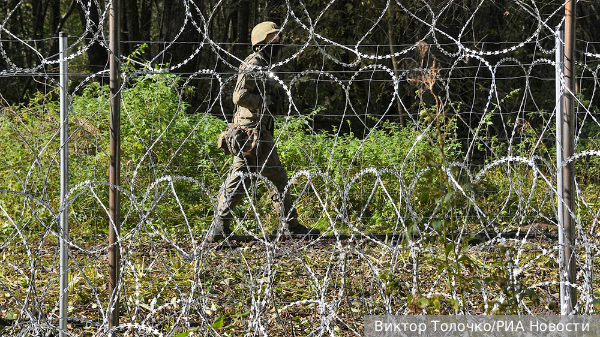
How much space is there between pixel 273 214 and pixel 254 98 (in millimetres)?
1825

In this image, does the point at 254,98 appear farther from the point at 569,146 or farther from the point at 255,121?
the point at 569,146

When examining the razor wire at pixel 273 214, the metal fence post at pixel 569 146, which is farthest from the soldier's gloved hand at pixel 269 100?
the metal fence post at pixel 569 146

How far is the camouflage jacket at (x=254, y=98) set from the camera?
4.71 m

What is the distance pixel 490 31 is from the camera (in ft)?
34.2

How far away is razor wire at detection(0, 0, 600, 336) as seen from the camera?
8.78 feet

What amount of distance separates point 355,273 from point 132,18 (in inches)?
437

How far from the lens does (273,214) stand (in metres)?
6.26

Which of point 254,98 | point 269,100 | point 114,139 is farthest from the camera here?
point 269,100

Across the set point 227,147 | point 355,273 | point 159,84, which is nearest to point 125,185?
point 159,84

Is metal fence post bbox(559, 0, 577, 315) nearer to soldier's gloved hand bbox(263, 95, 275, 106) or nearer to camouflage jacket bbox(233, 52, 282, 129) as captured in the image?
camouflage jacket bbox(233, 52, 282, 129)

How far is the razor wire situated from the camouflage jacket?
203 mm

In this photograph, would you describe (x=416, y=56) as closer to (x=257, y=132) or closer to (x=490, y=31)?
(x=490, y=31)

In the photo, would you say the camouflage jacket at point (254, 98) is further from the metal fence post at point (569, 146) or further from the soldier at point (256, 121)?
the metal fence post at point (569, 146)

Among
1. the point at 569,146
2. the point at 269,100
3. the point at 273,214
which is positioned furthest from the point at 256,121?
the point at 569,146
